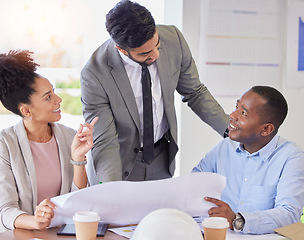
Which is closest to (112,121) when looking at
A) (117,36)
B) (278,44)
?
(117,36)

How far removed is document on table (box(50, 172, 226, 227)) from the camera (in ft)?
4.58

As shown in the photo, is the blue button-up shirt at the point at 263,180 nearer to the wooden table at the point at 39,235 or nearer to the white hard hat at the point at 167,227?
the wooden table at the point at 39,235

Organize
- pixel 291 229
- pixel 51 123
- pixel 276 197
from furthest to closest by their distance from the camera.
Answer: pixel 51 123
pixel 276 197
pixel 291 229

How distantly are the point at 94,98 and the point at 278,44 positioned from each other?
7.09ft

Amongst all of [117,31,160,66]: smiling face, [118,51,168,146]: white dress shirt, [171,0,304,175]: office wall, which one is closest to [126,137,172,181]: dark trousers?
[118,51,168,146]: white dress shirt

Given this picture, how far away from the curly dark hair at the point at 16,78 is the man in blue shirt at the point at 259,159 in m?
0.90

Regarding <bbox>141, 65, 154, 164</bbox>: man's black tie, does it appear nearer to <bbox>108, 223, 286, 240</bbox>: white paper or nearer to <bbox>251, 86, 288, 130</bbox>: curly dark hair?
<bbox>251, 86, 288, 130</bbox>: curly dark hair

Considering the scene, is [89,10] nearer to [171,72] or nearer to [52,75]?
[52,75]

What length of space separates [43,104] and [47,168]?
29cm

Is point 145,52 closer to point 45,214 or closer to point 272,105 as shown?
point 272,105

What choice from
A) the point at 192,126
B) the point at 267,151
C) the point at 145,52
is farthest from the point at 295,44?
the point at 145,52

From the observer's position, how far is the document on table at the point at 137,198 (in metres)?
1.40

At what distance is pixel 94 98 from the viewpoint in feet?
6.80

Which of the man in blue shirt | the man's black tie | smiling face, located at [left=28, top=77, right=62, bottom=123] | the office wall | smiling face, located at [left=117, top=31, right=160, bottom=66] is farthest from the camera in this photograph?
the office wall
